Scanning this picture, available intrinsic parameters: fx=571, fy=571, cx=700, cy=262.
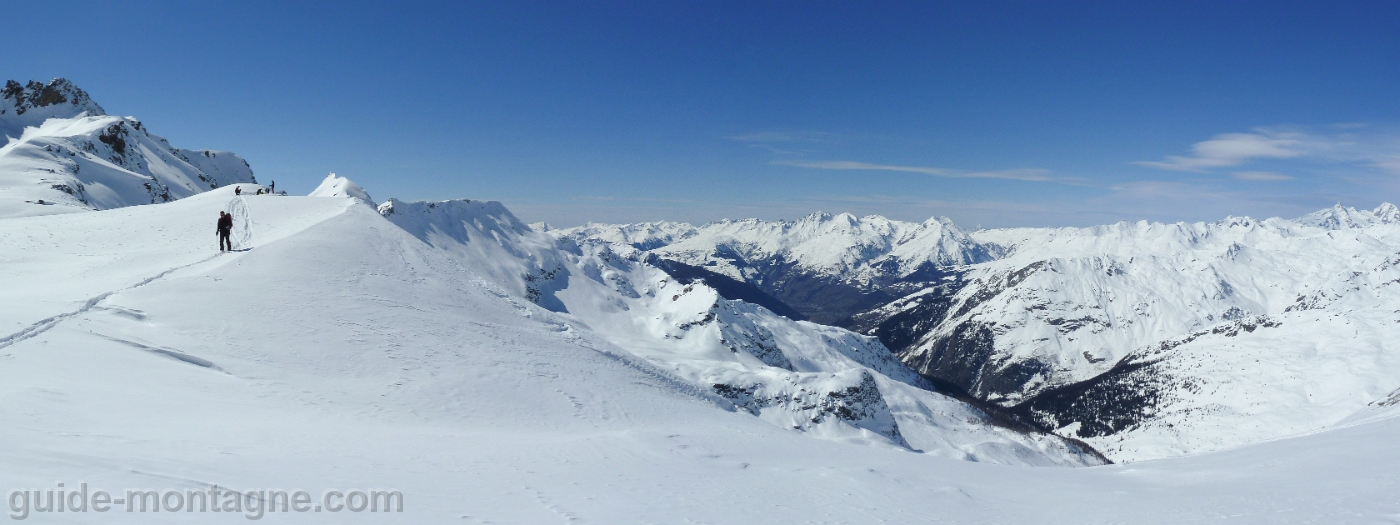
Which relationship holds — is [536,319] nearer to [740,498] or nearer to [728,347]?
[740,498]

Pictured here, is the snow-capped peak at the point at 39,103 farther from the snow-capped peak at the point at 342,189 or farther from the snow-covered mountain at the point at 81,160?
the snow-capped peak at the point at 342,189

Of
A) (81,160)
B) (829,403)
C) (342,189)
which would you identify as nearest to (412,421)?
(829,403)

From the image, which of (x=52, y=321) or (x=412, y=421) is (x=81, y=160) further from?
(x=412, y=421)

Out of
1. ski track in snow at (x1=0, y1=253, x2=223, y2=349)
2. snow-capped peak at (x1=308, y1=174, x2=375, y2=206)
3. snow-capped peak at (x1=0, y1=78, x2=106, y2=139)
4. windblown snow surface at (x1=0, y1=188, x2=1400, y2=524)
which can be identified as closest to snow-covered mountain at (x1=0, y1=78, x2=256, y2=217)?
snow-capped peak at (x1=0, y1=78, x2=106, y2=139)

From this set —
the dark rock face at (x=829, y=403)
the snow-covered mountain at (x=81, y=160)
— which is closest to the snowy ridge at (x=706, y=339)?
the dark rock face at (x=829, y=403)

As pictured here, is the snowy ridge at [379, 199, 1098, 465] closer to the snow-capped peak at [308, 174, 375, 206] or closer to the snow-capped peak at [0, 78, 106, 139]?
the snow-capped peak at [308, 174, 375, 206]

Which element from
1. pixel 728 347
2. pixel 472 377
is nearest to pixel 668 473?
pixel 472 377

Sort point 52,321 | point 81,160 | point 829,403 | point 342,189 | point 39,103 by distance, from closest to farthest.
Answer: point 52,321, point 829,403, point 81,160, point 342,189, point 39,103
